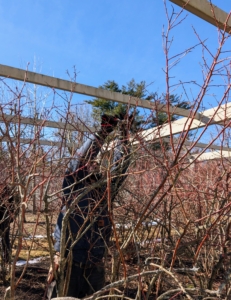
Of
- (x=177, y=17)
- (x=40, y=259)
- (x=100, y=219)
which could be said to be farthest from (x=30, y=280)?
(x=177, y=17)

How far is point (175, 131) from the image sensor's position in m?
6.25

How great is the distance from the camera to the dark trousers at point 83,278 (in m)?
3.17

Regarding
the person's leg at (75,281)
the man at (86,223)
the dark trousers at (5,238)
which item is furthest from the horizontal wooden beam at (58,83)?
the person's leg at (75,281)

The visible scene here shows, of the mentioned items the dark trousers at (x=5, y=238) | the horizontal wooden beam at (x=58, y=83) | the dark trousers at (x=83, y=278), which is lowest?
the dark trousers at (x=83, y=278)

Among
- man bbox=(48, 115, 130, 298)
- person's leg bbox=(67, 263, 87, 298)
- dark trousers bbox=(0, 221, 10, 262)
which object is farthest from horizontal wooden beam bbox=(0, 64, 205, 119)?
person's leg bbox=(67, 263, 87, 298)

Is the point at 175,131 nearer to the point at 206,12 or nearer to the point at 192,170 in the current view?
the point at 192,170

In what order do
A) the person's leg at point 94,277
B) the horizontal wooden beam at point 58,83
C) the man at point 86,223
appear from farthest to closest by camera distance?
the horizontal wooden beam at point 58,83 < the person's leg at point 94,277 < the man at point 86,223

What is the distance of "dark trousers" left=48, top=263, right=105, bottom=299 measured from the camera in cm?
317

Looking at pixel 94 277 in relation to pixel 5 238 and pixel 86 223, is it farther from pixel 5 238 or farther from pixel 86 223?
pixel 5 238

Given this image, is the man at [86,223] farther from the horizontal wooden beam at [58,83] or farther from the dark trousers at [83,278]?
the horizontal wooden beam at [58,83]

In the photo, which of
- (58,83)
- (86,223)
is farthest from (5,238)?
(58,83)

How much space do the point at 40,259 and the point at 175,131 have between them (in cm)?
326

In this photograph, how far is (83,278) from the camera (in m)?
3.35

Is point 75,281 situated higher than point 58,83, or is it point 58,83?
point 58,83
